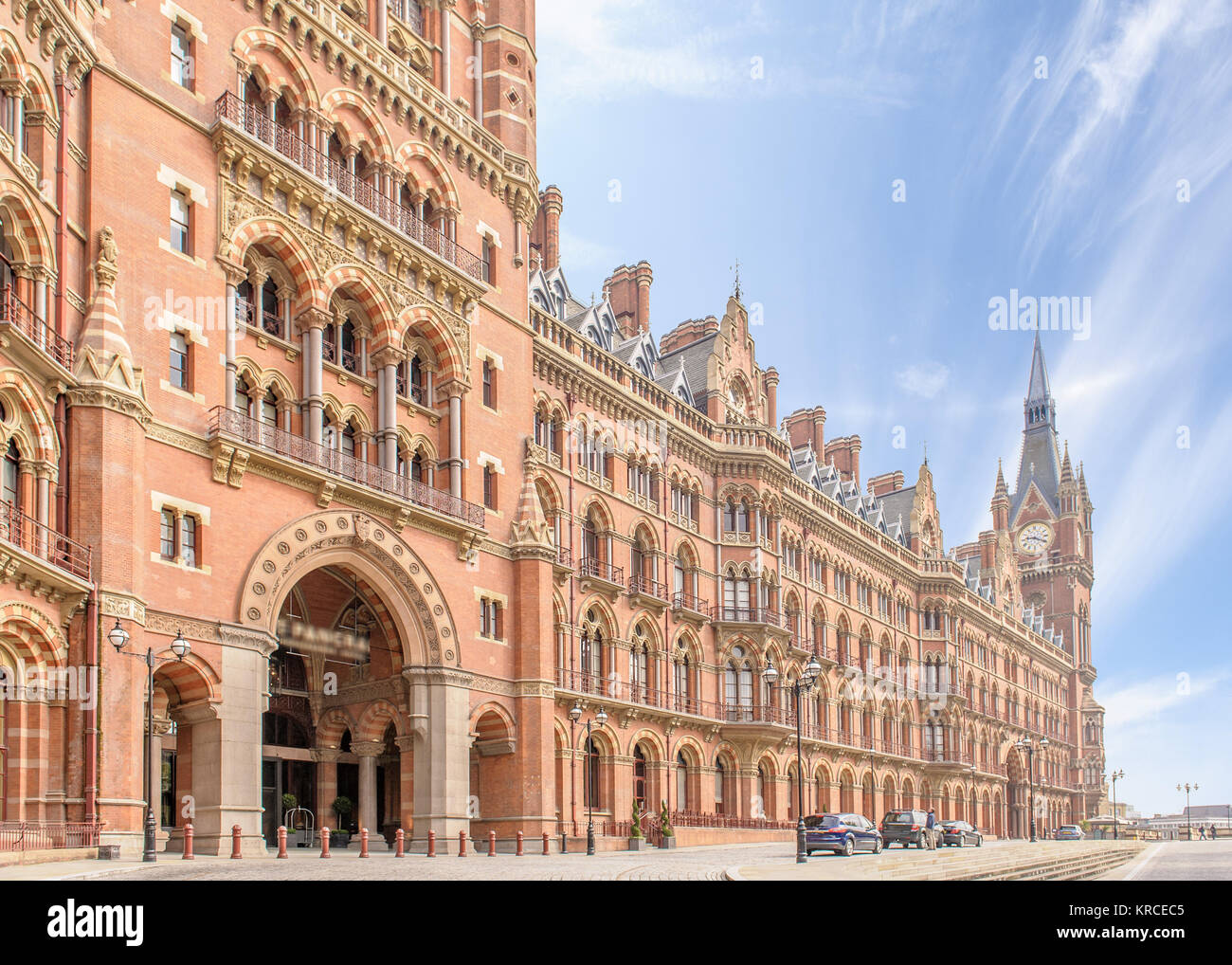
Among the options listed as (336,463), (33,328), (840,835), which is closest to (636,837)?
(840,835)

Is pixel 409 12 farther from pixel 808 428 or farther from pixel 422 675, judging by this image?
pixel 808 428

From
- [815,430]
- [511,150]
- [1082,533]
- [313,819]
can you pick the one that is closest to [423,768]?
[313,819]

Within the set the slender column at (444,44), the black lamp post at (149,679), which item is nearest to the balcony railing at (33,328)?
the black lamp post at (149,679)

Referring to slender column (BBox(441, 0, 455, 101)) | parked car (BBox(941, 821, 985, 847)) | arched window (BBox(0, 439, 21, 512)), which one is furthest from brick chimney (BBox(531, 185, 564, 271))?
arched window (BBox(0, 439, 21, 512))

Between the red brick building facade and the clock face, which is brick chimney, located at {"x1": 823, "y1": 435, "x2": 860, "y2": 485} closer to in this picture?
the red brick building facade

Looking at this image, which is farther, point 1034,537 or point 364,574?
point 1034,537

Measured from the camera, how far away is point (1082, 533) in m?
130

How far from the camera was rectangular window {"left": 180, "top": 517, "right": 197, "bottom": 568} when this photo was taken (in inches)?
1176

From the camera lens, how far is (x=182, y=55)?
32.7m

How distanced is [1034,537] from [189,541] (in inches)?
4498

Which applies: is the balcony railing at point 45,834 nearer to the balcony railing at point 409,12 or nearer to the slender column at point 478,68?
the balcony railing at point 409,12

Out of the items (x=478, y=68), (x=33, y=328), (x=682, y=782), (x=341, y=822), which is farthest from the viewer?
(x=682, y=782)

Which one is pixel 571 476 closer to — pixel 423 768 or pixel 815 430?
pixel 423 768
